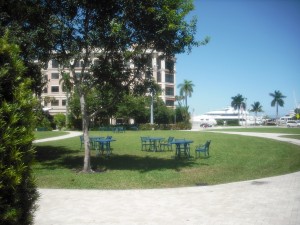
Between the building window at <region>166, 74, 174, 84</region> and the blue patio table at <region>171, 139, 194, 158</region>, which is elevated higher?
the building window at <region>166, 74, 174, 84</region>

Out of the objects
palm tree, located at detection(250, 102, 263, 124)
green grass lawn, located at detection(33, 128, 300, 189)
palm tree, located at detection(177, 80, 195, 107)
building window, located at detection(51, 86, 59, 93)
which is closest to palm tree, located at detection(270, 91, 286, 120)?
palm tree, located at detection(250, 102, 263, 124)

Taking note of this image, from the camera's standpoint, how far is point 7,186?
13.2 feet

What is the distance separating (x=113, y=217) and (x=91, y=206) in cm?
118

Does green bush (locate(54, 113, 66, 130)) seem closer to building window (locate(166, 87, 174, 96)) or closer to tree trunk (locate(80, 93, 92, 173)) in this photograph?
building window (locate(166, 87, 174, 96))

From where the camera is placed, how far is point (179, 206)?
812 centimetres

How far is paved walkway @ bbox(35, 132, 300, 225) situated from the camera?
7020 mm

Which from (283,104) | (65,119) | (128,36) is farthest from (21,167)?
(283,104)

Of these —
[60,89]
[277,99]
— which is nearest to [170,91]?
[60,89]

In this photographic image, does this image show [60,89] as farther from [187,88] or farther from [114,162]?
[114,162]

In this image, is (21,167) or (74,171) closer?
(21,167)

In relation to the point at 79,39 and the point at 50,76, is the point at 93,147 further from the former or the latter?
the point at 50,76

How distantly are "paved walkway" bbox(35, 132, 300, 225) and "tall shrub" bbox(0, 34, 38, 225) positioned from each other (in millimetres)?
2767

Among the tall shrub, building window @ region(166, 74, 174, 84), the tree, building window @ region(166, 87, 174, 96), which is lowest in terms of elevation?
the tall shrub

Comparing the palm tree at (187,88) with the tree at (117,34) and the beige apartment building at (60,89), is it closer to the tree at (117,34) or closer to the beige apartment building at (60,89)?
the beige apartment building at (60,89)
